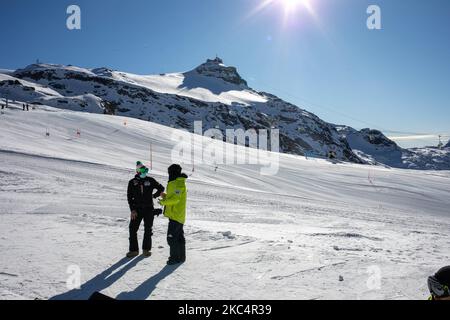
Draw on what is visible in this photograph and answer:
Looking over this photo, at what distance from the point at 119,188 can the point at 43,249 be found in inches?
335

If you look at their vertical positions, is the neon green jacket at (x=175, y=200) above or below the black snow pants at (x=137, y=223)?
above

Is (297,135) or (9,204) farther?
(297,135)

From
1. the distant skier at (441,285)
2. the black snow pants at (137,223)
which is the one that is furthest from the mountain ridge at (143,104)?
the distant skier at (441,285)

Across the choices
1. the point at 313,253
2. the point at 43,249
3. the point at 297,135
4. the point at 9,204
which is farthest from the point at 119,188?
the point at 297,135

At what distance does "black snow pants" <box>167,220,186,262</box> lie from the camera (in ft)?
20.5

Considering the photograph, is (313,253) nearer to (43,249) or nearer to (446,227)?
(43,249)

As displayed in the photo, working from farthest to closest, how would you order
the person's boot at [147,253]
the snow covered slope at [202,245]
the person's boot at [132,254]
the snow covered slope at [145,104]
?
the snow covered slope at [145,104], the person's boot at [147,253], the person's boot at [132,254], the snow covered slope at [202,245]

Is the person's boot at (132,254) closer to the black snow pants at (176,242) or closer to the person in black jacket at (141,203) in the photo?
the person in black jacket at (141,203)

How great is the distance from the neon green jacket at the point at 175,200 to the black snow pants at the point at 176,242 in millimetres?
126

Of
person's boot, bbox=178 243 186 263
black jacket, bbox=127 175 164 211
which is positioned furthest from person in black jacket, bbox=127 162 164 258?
person's boot, bbox=178 243 186 263

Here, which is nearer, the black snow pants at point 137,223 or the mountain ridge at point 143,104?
the black snow pants at point 137,223

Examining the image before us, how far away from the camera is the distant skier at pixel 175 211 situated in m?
6.24

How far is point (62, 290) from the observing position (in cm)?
494
